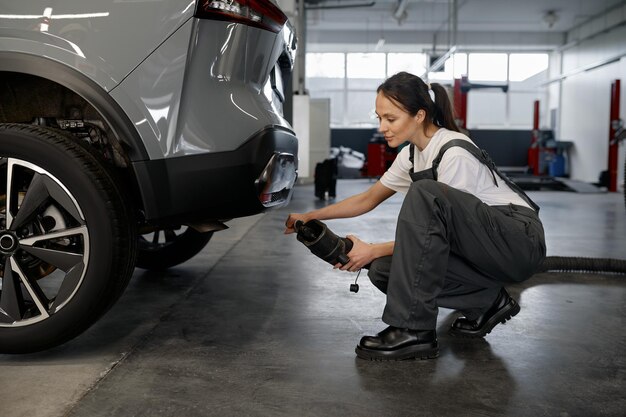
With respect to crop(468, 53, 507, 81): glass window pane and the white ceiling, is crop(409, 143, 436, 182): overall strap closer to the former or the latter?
the white ceiling

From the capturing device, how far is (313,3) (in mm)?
A: 15984

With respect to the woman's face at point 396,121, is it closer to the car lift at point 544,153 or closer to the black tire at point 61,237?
the black tire at point 61,237

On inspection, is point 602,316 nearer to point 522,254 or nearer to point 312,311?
point 522,254

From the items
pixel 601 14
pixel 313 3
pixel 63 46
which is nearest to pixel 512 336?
pixel 63 46

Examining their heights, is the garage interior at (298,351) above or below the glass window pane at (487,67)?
below

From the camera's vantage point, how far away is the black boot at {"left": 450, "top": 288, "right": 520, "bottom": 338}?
7.88 ft

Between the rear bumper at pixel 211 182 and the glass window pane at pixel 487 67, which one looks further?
the glass window pane at pixel 487 67

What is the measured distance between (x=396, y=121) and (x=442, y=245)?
18.7 inches

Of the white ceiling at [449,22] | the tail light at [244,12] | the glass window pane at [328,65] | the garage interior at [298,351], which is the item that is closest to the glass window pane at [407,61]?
the white ceiling at [449,22]

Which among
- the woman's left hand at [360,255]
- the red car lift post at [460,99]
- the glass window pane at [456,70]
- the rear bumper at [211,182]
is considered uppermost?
the glass window pane at [456,70]

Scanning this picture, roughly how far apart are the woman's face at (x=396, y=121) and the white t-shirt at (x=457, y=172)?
8cm

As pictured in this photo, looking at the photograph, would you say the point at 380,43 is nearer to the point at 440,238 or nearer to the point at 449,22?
the point at 449,22

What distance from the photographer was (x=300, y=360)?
211 cm

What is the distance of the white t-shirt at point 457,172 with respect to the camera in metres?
2.17
